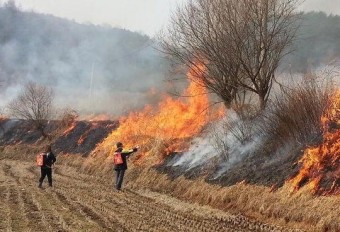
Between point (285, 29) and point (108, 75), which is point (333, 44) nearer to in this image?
point (108, 75)

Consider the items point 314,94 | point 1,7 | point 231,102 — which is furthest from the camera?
point 1,7

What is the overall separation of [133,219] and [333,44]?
204ft

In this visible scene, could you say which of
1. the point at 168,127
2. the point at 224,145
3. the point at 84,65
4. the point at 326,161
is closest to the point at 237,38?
the point at 224,145

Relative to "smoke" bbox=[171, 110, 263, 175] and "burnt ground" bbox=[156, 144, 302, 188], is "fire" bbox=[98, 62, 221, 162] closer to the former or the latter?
"smoke" bbox=[171, 110, 263, 175]

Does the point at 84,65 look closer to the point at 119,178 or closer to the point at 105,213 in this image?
the point at 119,178

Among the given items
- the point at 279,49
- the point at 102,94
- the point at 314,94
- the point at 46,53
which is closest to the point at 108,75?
the point at 102,94

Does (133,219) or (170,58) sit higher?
(170,58)

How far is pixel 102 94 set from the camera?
49469 millimetres

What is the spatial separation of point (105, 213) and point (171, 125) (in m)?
11.5

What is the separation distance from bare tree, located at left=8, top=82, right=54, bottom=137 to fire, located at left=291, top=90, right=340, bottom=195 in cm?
3117

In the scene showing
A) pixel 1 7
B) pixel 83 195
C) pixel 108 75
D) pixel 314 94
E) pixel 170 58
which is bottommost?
pixel 83 195

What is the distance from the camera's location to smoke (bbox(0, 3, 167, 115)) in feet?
159

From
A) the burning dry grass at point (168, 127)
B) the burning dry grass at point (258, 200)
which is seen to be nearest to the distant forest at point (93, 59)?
the burning dry grass at point (168, 127)

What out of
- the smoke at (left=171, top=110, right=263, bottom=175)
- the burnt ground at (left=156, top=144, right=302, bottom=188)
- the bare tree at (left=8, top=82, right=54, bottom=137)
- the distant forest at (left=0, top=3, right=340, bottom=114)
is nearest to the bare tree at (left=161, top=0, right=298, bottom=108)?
the smoke at (left=171, top=110, right=263, bottom=175)
